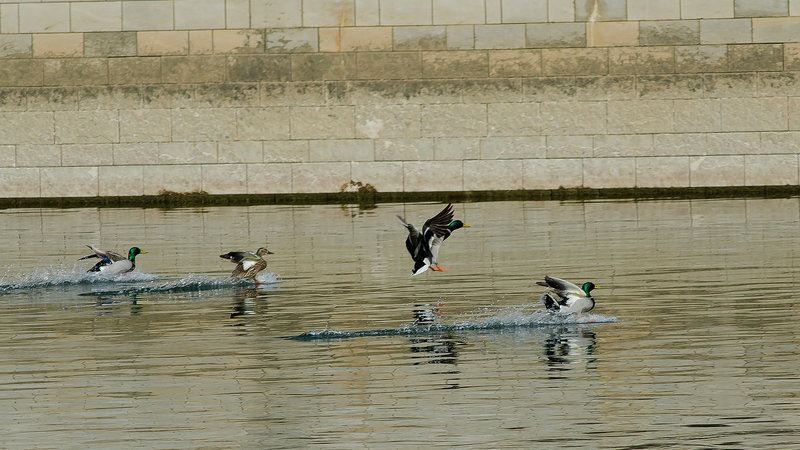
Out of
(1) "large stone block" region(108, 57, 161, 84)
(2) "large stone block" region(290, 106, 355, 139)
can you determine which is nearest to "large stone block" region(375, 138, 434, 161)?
(2) "large stone block" region(290, 106, 355, 139)

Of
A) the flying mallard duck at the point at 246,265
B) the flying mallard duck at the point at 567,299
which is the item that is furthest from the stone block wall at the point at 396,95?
the flying mallard duck at the point at 567,299

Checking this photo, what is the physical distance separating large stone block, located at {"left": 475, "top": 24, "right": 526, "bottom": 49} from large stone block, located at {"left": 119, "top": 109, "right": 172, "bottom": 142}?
21.5ft

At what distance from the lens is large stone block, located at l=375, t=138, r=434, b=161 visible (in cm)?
3212

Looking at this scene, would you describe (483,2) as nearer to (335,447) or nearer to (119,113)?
(119,113)

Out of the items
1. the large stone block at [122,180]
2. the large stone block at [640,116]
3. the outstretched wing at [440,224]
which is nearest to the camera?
the outstretched wing at [440,224]

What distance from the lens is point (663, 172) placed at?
31.8 m

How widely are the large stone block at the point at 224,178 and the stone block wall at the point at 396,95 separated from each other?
3 cm

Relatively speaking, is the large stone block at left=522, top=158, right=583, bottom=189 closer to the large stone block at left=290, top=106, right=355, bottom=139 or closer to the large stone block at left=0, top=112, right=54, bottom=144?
the large stone block at left=290, top=106, right=355, bottom=139

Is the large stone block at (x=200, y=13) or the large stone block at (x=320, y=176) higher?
the large stone block at (x=200, y=13)

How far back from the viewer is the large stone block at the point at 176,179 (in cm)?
→ 3238

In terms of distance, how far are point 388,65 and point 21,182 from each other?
8.01m

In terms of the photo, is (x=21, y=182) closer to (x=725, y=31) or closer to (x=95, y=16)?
(x=95, y=16)

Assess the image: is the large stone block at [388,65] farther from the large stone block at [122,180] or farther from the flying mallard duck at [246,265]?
the flying mallard duck at [246,265]

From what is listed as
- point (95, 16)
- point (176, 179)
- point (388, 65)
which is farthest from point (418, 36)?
point (95, 16)
